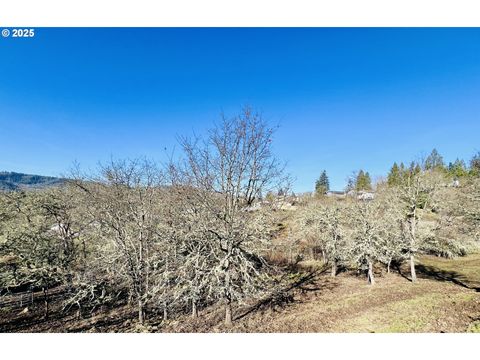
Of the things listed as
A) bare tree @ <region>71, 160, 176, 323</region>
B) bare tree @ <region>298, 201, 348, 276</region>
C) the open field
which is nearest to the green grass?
the open field

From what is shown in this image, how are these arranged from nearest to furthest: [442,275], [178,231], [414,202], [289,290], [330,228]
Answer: [178,231] < [289,290] < [414,202] < [442,275] < [330,228]

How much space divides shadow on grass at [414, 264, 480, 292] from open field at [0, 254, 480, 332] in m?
0.06

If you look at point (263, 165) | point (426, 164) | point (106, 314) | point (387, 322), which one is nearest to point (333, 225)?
point (426, 164)

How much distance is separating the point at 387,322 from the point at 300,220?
14.0 m

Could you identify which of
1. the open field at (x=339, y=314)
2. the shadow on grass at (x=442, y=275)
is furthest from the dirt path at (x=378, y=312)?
the shadow on grass at (x=442, y=275)

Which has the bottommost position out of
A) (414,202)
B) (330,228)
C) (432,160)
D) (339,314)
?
(339,314)

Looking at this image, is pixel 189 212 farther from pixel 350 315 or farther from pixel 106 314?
pixel 106 314

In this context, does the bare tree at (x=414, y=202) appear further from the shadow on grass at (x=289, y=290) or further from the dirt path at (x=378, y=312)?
the shadow on grass at (x=289, y=290)

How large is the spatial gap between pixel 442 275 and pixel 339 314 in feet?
44.2

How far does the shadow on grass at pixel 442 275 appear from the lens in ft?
49.7

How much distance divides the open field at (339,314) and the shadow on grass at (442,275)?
60 millimetres

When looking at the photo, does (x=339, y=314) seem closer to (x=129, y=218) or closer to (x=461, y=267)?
(x=129, y=218)

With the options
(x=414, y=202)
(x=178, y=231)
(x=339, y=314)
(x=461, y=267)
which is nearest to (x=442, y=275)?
(x=461, y=267)

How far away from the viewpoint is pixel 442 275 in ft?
59.0
